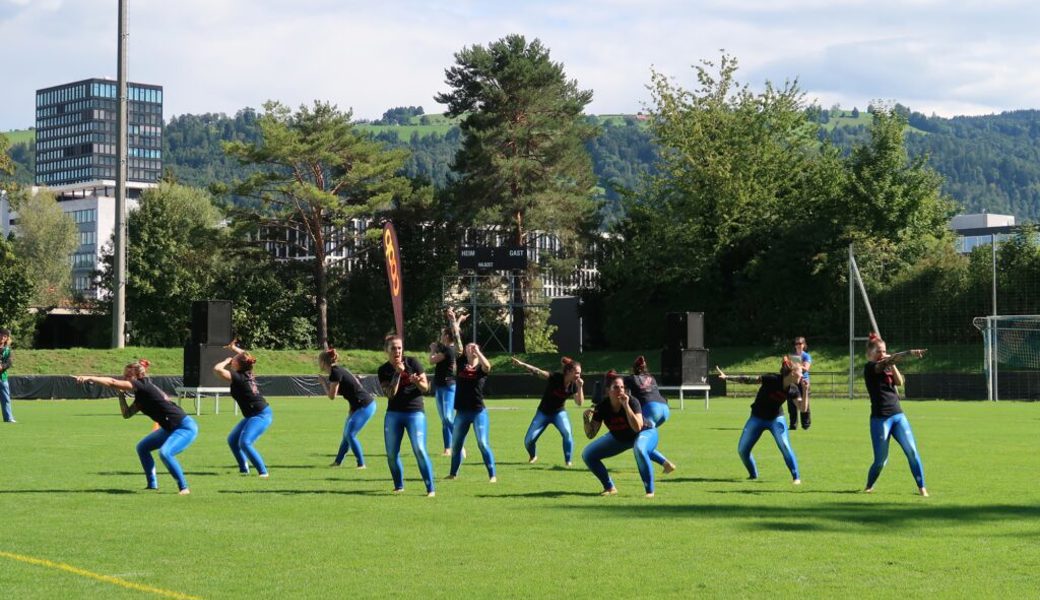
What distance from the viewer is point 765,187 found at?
73812 millimetres

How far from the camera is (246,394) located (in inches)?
724

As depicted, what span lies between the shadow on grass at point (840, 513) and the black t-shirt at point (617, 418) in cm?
89

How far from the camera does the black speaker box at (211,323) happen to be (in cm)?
3878

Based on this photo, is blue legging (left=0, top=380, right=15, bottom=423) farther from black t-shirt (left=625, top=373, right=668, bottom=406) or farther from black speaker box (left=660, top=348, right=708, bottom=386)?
black speaker box (left=660, top=348, right=708, bottom=386)

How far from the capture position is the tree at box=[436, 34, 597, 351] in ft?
241

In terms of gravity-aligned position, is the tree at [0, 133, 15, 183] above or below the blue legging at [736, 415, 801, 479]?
above

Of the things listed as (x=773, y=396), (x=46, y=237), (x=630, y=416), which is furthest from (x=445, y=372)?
(x=46, y=237)

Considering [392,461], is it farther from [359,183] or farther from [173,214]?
[173,214]

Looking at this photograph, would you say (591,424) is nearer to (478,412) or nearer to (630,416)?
(630,416)

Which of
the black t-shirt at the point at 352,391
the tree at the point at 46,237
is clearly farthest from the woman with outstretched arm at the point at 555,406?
A: the tree at the point at 46,237

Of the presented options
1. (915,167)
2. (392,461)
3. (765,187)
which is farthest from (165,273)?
(392,461)

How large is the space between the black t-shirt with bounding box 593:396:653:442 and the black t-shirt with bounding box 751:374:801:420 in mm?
2547

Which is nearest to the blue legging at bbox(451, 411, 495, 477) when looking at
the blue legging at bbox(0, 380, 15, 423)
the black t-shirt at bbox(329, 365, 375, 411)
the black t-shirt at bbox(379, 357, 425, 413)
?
the black t-shirt at bbox(379, 357, 425, 413)

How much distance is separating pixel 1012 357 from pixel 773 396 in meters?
37.8
